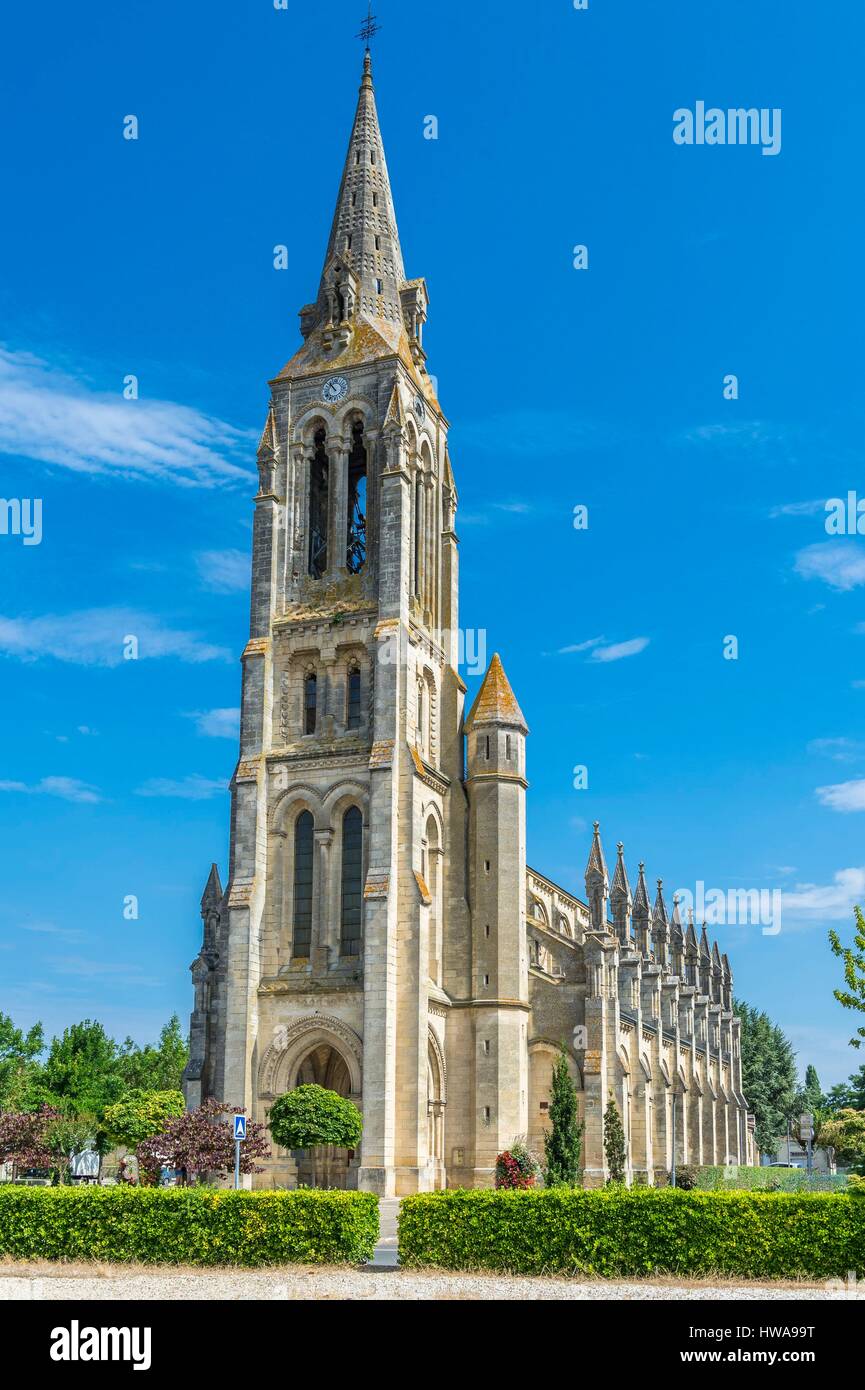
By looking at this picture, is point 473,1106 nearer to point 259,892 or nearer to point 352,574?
point 259,892

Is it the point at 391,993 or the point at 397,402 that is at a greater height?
the point at 397,402

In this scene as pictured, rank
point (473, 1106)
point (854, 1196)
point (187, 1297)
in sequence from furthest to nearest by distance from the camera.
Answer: point (473, 1106) → point (854, 1196) → point (187, 1297)

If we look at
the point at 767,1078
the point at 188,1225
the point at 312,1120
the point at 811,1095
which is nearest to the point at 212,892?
the point at 312,1120

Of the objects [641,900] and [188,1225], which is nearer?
[188,1225]

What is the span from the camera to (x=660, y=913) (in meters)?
82.0

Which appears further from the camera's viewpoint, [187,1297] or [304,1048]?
[304,1048]

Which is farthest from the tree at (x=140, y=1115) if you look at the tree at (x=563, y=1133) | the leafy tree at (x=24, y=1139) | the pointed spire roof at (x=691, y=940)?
the pointed spire roof at (x=691, y=940)

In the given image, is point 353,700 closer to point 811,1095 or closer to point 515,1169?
point 515,1169

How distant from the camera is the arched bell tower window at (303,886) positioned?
158 feet

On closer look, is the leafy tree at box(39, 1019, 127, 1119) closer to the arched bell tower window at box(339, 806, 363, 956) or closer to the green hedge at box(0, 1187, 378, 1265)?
the arched bell tower window at box(339, 806, 363, 956)

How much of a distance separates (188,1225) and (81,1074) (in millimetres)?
52371

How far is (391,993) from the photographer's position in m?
44.3

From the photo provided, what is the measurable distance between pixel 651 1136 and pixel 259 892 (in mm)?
24408

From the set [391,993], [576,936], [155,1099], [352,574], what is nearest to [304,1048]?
[391,993]
